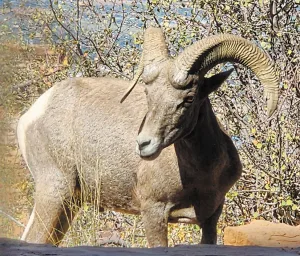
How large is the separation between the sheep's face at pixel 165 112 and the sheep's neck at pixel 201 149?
0.18m

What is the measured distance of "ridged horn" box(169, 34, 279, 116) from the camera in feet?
15.6

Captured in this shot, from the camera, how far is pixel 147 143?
177 inches

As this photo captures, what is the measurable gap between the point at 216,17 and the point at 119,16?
1.97 metres

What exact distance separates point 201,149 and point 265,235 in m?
0.80

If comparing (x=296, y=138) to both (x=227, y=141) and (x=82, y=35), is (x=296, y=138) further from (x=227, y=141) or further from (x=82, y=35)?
(x=82, y=35)

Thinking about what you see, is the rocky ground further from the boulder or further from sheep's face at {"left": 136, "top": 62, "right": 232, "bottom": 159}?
sheep's face at {"left": 136, "top": 62, "right": 232, "bottom": 159}

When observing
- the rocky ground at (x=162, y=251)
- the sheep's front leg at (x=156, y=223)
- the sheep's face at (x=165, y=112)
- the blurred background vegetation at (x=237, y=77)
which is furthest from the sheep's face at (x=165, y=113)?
the blurred background vegetation at (x=237, y=77)

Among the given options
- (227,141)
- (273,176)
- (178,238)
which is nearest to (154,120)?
(227,141)

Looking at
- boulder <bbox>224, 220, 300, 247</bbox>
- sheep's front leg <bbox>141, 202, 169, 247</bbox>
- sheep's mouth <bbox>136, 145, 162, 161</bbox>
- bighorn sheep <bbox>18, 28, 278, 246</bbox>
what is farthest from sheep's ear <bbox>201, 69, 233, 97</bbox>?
boulder <bbox>224, 220, 300, 247</bbox>

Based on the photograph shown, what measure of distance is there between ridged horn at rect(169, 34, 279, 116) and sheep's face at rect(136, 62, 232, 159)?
0.07m

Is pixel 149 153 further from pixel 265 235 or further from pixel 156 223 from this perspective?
pixel 265 235

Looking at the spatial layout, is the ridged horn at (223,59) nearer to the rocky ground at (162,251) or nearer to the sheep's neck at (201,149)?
the sheep's neck at (201,149)

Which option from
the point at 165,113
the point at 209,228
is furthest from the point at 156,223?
the point at 165,113

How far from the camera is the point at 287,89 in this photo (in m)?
7.48
